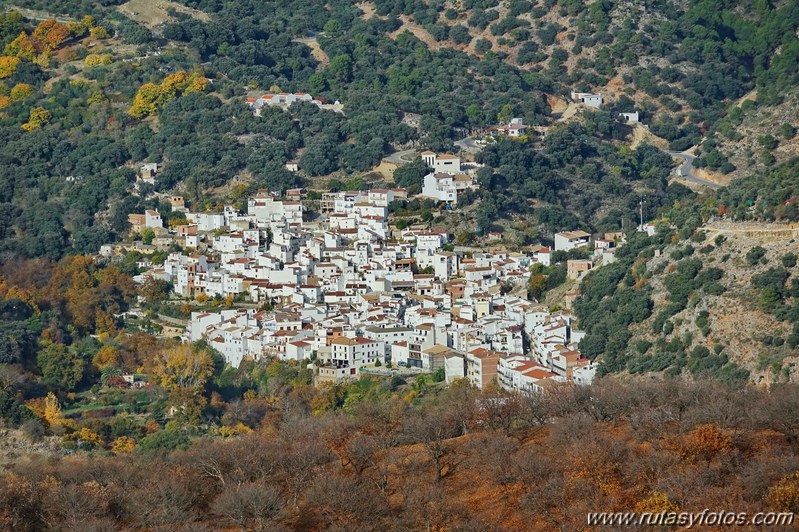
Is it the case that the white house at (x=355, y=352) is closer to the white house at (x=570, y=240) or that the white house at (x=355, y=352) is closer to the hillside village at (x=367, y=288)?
the hillside village at (x=367, y=288)

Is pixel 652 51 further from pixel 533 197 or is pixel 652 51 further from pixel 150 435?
pixel 150 435

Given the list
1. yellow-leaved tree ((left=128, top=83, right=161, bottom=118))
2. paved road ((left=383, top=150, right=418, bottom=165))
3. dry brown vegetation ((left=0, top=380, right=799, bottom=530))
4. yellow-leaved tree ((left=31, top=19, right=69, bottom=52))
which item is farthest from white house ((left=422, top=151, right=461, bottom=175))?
dry brown vegetation ((left=0, top=380, right=799, bottom=530))

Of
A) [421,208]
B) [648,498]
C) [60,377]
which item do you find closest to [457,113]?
[421,208]

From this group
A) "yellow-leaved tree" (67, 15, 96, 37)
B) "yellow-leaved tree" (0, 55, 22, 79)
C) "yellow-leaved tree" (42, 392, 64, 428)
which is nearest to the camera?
"yellow-leaved tree" (42, 392, 64, 428)

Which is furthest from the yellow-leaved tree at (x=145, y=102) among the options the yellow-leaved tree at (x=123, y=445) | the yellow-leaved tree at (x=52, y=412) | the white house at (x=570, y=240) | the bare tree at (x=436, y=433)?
the bare tree at (x=436, y=433)

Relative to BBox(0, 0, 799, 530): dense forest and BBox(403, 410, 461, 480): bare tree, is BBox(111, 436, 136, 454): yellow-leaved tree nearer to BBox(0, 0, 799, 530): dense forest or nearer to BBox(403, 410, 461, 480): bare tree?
BBox(0, 0, 799, 530): dense forest

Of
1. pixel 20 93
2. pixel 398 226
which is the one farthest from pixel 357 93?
pixel 398 226

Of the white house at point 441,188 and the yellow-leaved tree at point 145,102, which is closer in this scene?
the white house at point 441,188
